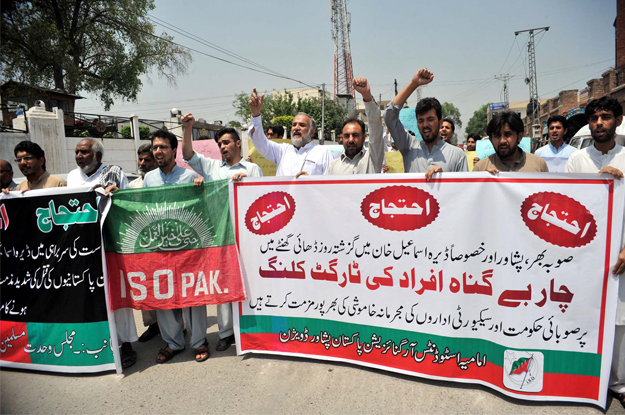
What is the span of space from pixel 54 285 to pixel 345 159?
2.70 m

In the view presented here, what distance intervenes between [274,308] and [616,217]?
8.12 ft

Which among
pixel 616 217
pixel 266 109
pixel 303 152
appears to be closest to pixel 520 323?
pixel 616 217

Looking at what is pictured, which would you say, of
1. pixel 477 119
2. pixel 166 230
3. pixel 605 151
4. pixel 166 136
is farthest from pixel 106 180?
pixel 477 119

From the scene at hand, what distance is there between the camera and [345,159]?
3.59 meters

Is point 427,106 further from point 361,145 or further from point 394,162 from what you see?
point 394,162

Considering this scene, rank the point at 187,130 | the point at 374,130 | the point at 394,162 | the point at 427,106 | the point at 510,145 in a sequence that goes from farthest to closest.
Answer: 1. the point at 394,162
2. the point at 187,130
3. the point at 374,130
4. the point at 427,106
5. the point at 510,145

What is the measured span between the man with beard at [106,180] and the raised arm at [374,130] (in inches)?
87.1

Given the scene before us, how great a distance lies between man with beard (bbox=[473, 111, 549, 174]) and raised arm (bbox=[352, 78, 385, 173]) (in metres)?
0.83

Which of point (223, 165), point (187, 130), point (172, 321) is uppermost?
point (187, 130)

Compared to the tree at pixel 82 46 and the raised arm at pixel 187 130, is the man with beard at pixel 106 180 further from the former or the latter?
the tree at pixel 82 46

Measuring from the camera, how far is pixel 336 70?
153 feet

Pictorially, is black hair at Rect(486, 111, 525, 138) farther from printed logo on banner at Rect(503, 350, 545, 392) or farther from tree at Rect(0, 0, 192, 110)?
tree at Rect(0, 0, 192, 110)

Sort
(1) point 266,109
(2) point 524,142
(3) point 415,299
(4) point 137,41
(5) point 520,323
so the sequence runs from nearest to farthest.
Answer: (5) point 520,323
(3) point 415,299
(2) point 524,142
(4) point 137,41
(1) point 266,109

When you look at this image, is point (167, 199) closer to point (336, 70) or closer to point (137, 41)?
point (137, 41)
